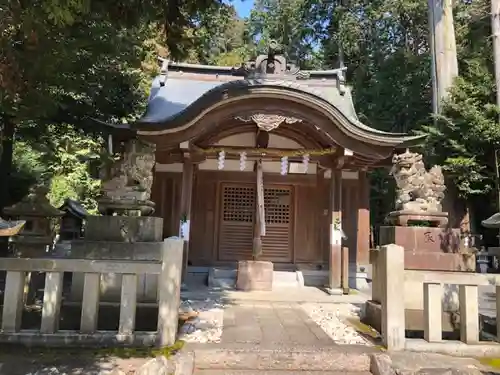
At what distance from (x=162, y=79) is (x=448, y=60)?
10498mm

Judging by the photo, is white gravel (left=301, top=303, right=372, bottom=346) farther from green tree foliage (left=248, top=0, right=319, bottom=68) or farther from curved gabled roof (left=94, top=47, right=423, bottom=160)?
green tree foliage (left=248, top=0, right=319, bottom=68)

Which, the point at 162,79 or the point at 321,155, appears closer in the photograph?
the point at 321,155

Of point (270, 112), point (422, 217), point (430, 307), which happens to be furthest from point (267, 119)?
point (430, 307)

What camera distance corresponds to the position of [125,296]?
4.16 m

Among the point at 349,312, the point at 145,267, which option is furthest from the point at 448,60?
the point at 145,267

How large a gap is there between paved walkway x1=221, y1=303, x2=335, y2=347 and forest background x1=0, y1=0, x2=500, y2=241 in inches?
144

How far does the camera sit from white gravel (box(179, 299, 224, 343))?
15.2 ft

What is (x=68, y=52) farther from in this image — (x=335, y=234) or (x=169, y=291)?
(x=335, y=234)

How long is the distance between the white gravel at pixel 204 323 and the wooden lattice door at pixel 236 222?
324cm

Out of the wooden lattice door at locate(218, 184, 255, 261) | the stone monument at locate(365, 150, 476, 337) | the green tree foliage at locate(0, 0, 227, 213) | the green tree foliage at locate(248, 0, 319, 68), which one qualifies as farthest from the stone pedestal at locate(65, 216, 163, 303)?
the green tree foliage at locate(248, 0, 319, 68)

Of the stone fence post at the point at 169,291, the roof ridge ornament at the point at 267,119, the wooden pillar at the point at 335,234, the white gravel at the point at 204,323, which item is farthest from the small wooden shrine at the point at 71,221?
the stone fence post at the point at 169,291

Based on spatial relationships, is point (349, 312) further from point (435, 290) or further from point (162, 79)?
point (162, 79)

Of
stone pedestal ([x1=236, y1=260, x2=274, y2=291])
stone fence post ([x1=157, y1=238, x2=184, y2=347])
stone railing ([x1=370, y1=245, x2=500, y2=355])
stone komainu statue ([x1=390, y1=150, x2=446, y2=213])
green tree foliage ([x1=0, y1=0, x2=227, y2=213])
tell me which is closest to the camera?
green tree foliage ([x1=0, y1=0, x2=227, y2=213])

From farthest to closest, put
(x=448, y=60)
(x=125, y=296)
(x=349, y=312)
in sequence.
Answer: (x=448, y=60), (x=349, y=312), (x=125, y=296)
